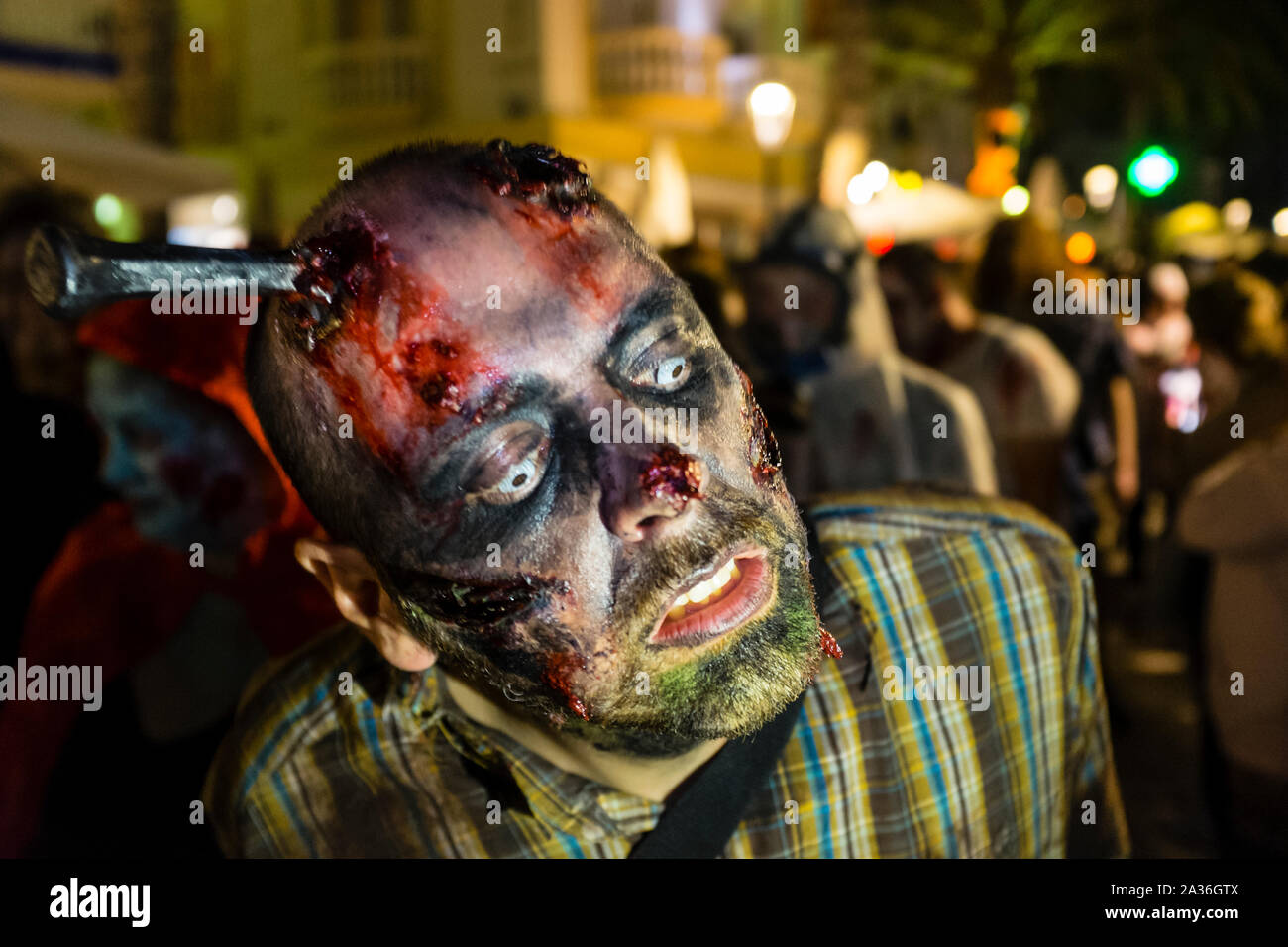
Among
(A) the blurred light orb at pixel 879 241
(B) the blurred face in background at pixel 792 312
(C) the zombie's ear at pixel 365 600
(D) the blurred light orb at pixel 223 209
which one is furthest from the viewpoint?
(D) the blurred light orb at pixel 223 209

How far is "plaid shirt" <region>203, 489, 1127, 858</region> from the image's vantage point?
1.71 meters

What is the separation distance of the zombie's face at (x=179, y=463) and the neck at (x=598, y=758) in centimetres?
123

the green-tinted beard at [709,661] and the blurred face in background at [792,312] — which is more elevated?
the blurred face in background at [792,312]

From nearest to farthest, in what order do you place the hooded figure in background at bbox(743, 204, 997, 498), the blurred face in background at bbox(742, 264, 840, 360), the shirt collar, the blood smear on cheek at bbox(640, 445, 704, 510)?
the blood smear on cheek at bbox(640, 445, 704, 510), the shirt collar, the hooded figure in background at bbox(743, 204, 997, 498), the blurred face in background at bbox(742, 264, 840, 360)

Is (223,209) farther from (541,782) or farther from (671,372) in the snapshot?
(671,372)

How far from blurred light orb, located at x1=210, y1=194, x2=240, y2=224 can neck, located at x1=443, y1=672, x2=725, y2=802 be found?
10.6 meters

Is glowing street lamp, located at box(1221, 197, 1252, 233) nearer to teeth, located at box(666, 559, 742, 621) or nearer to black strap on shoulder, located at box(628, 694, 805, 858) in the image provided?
black strap on shoulder, located at box(628, 694, 805, 858)

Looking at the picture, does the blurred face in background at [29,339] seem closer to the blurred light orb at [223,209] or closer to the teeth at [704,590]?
the teeth at [704,590]

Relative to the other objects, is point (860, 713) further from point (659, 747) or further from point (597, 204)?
point (597, 204)

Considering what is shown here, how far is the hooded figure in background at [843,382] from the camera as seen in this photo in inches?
150

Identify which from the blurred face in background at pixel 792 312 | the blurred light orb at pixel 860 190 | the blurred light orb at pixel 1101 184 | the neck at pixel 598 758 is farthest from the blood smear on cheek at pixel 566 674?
the blurred light orb at pixel 1101 184

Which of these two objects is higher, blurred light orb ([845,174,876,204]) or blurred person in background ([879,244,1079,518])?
blurred light orb ([845,174,876,204])

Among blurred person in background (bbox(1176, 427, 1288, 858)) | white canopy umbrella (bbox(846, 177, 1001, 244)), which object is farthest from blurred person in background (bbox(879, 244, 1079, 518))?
white canopy umbrella (bbox(846, 177, 1001, 244))
